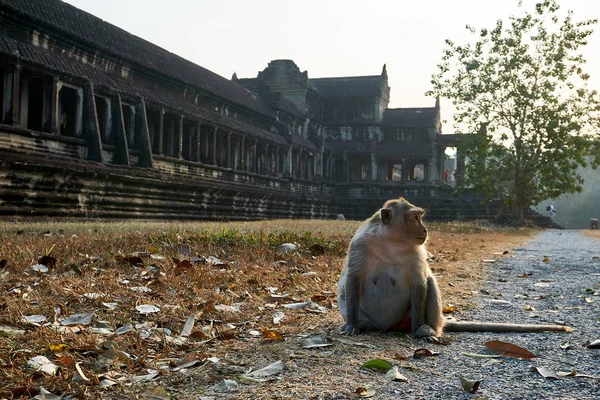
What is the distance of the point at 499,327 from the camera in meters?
4.21

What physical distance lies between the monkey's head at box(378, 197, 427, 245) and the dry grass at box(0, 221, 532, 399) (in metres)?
0.63

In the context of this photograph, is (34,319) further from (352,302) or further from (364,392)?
(364,392)

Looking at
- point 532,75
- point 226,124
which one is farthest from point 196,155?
point 532,75

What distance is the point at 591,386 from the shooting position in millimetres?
2863

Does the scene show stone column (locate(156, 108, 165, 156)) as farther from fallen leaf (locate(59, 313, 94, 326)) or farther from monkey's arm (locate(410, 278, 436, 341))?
monkey's arm (locate(410, 278, 436, 341))

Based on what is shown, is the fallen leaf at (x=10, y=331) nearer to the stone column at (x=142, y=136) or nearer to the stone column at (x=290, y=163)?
the stone column at (x=142, y=136)

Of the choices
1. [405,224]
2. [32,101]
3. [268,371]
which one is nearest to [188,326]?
[268,371]

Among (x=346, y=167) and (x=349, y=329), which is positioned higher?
(x=346, y=167)

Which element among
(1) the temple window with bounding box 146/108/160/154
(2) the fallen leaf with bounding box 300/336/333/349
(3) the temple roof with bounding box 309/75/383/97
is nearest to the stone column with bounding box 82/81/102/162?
(1) the temple window with bounding box 146/108/160/154

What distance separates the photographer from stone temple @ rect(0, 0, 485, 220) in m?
14.9

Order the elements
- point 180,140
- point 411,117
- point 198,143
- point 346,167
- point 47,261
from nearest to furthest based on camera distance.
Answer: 1. point 47,261
2. point 180,140
3. point 198,143
4. point 346,167
5. point 411,117

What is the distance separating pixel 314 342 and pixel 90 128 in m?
15.0

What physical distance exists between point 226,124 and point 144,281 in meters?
20.7

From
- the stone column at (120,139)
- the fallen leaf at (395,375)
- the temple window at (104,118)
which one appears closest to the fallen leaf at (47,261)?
the fallen leaf at (395,375)
